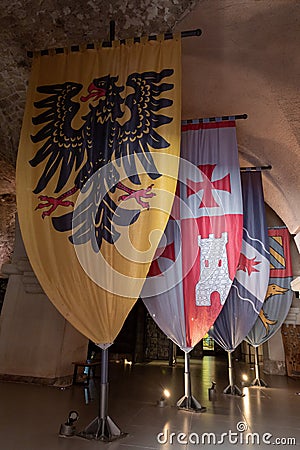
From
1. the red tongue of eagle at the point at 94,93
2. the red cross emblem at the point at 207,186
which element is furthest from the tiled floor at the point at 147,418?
the red tongue of eagle at the point at 94,93

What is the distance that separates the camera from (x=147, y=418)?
122 inches

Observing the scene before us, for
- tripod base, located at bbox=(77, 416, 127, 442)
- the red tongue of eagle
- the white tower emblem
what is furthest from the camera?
the white tower emblem

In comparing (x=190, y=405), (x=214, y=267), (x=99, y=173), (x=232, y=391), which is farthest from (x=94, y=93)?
(x=232, y=391)

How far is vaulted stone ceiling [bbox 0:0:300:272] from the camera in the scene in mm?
3291

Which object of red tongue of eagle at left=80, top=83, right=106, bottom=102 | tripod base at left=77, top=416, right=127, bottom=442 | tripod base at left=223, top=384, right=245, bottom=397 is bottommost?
tripod base at left=77, top=416, right=127, bottom=442

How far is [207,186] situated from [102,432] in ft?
8.93

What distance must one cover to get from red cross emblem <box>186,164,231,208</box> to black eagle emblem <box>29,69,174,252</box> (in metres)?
1.37

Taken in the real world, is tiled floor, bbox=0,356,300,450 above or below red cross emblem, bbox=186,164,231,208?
below

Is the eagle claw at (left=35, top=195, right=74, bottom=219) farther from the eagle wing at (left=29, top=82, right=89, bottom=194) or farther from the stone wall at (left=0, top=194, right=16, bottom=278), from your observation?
the stone wall at (left=0, top=194, right=16, bottom=278)

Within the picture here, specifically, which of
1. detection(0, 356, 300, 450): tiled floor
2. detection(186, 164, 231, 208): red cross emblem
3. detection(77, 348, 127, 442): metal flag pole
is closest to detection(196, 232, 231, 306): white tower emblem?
detection(186, 164, 231, 208): red cross emblem

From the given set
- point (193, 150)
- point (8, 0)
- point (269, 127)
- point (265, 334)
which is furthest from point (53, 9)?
point (265, 334)

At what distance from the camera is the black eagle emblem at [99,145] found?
101 inches

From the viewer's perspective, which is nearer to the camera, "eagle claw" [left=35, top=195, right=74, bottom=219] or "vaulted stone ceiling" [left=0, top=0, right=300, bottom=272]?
"eagle claw" [left=35, top=195, right=74, bottom=219]

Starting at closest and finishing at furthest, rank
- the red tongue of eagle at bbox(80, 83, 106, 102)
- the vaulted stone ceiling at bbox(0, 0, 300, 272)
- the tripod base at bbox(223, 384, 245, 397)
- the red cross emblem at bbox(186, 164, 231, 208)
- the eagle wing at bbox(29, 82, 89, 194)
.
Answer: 1. the eagle wing at bbox(29, 82, 89, 194)
2. the red tongue of eagle at bbox(80, 83, 106, 102)
3. the vaulted stone ceiling at bbox(0, 0, 300, 272)
4. the red cross emblem at bbox(186, 164, 231, 208)
5. the tripod base at bbox(223, 384, 245, 397)
